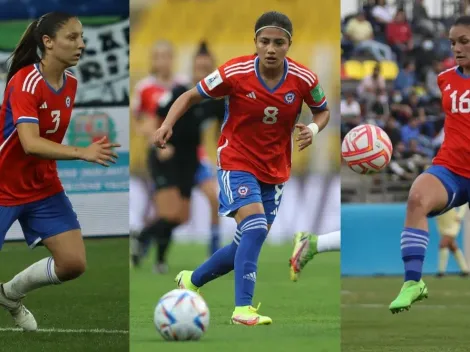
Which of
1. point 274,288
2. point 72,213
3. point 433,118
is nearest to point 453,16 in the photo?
point 433,118

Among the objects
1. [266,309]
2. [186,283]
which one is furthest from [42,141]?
[266,309]

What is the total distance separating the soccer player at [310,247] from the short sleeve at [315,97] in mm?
1443

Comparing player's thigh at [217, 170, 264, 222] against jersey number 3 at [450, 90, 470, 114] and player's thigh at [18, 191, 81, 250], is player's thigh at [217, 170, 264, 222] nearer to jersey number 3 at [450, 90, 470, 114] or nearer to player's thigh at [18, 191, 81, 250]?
player's thigh at [18, 191, 81, 250]

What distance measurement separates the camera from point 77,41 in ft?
23.0

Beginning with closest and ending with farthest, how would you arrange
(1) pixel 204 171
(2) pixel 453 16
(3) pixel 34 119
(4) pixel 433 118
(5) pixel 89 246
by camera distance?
(3) pixel 34 119 < (5) pixel 89 246 < (1) pixel 204 171 < (4) pixel 433 118 < (2) pixel 453 16

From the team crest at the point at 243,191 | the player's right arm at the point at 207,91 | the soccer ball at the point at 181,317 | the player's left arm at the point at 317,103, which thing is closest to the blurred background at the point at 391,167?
the team crest at the point at 243,191

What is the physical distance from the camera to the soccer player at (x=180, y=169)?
16312mm

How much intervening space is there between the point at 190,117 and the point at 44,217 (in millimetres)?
8976

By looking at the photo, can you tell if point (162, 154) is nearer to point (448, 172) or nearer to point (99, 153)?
point (448, 172)

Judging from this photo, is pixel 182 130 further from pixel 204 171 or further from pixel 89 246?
pixel 89 246

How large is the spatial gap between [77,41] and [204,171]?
971 centimetres

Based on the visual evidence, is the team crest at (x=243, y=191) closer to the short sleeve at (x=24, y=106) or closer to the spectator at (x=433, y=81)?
the short sleeve at (x=24, y=106)

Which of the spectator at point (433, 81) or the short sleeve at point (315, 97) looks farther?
A: the spectator at point (433, 81)

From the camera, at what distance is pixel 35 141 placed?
673 cm
